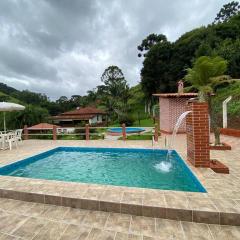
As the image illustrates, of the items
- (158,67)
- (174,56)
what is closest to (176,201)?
(158,67)

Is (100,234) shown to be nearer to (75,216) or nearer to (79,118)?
(75,216)

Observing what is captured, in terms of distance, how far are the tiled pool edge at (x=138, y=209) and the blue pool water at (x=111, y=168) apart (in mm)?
1012

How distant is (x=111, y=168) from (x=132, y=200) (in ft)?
11.6

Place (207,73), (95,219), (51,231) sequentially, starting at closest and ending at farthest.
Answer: (51,231)
(95,219)
(207,73)

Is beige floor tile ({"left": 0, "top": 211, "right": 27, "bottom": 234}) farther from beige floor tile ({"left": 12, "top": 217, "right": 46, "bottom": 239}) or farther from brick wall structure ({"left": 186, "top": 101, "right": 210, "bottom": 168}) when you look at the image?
brick wall structure ({"left": 186, "top": 101, "right": 210, "bottom": 168})

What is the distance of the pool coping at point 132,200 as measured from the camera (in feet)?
9.94

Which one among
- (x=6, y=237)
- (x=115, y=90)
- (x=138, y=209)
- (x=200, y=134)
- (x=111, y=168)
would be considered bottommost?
(x=111, y=168)

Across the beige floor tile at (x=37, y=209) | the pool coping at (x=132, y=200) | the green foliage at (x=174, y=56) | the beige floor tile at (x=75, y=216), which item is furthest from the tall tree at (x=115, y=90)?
the beige floor tile at (x=75, y=216)

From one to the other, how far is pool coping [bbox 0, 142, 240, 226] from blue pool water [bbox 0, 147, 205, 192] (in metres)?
0.86

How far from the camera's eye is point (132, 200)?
3.43 metres

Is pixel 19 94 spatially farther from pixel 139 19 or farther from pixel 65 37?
pixel 139 19

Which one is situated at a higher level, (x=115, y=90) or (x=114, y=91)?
(x=115, y=90)

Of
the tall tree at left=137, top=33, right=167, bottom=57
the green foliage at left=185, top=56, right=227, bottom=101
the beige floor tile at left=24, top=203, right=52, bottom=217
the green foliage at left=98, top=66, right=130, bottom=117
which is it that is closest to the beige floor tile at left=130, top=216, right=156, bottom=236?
the beige floor tile at left=24, top=203, right=52, bottom=217

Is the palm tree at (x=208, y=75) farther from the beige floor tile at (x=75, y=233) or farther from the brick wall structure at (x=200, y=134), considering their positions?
the beige floor tile at (x=75, y=233)
